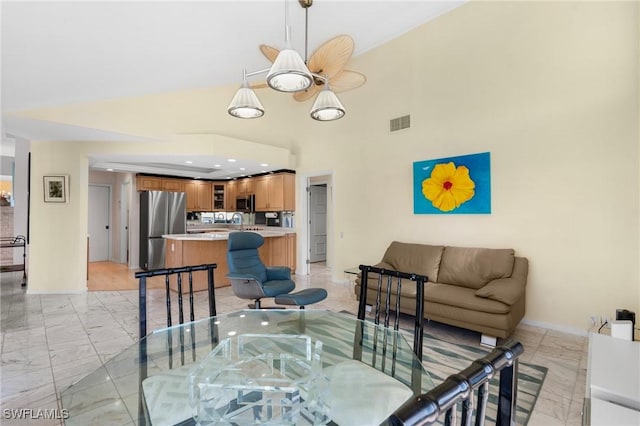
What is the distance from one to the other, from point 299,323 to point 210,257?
3.35 m

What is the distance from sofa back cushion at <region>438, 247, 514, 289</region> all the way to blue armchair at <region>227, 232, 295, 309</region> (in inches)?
77.3

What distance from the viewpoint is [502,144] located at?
3697 mm

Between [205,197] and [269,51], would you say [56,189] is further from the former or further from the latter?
[269,51]

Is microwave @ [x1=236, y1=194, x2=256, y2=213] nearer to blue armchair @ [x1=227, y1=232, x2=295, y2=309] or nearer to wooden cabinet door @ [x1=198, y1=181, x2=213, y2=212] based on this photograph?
wooden cabinet door @ [x1=198, y1=181, x2=213, y2=212]

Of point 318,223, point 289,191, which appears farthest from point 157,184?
point 318,223

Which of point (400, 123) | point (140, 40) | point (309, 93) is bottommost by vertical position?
point (309, 93)

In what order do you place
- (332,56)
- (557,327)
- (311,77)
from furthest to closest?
1. (557,327)
2. (332,56)
3. (311,77)

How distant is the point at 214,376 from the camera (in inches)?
59.3

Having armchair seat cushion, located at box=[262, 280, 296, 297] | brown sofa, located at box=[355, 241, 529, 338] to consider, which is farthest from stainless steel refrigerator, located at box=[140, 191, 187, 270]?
brown sofa, located at box=[355, 241, 529, 338]

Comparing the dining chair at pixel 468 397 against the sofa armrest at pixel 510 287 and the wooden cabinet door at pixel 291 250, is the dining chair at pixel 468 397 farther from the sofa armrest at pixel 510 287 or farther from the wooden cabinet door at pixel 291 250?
the wooden cabinet door at pixel 291 250

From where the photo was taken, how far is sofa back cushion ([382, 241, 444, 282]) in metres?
3.94

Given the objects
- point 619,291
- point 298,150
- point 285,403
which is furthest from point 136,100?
point 619,291

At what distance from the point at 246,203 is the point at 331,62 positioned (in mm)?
5722

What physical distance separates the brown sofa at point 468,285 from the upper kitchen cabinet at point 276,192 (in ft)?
9.65
